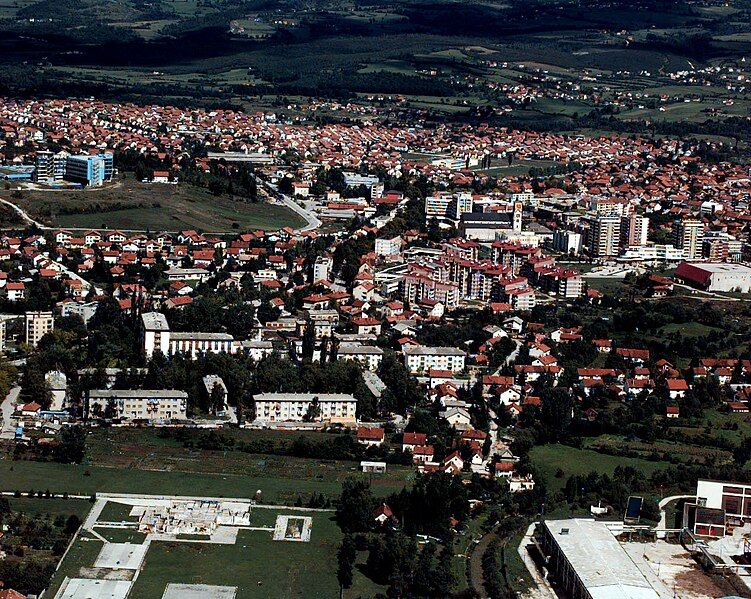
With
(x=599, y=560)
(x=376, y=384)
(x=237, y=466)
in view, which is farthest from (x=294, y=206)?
(x=599, y=560)

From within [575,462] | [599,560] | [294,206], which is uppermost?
[599,560]

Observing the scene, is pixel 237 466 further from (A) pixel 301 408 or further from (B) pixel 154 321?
(B) pixel 154 321

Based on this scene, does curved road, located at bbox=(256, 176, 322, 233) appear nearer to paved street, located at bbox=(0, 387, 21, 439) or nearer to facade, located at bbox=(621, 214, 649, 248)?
facade, located at bbox=(621, 214, 649, 248)

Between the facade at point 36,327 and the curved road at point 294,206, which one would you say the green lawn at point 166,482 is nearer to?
the facade at point 36,327

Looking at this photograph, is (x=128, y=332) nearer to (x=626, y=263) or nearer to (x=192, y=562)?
(x=192, y=562)

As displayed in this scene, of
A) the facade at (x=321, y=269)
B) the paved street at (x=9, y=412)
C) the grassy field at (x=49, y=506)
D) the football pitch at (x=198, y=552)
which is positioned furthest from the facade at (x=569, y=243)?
the grassy field at (x=49, y=506)
